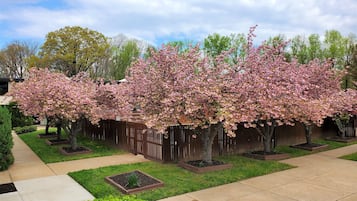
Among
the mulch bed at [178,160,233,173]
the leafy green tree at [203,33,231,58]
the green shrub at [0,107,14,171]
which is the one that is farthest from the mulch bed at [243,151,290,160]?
the leafy green tree at [203,33,231,58]

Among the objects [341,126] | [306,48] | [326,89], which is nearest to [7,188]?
[326,89]

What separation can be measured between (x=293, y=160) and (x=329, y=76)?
4260 mm

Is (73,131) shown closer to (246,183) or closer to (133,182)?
(133,182)

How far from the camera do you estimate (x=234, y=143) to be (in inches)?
418

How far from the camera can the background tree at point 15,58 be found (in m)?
35.2

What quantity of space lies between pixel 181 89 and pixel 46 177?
4.19m

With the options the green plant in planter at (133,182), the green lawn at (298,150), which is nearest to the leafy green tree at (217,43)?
the green lawn at (298,150)

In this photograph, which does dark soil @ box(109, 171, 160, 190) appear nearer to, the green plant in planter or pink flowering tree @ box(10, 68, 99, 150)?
the green plant in planter

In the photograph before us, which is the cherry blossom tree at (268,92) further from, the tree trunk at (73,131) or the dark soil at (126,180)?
the tree trunk at (73,131)

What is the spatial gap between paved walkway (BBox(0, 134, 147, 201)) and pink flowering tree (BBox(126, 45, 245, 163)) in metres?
2.28

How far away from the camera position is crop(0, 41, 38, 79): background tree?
116 ft

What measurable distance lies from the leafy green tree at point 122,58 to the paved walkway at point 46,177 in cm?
2413

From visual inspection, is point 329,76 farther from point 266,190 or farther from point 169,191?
point 169,191

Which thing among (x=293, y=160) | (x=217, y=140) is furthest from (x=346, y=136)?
(x=217, y=140)
